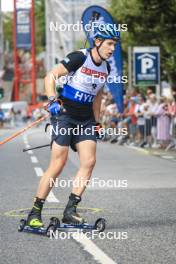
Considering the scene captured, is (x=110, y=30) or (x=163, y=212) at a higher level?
(x=110, y=30)

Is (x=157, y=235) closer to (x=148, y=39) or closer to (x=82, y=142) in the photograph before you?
(x=82, y=142)

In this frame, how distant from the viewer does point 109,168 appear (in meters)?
16.1

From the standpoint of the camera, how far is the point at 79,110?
7859 mm

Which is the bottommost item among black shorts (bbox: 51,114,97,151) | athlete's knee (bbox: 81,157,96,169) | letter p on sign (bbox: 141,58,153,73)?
letter p on sign (bbox: 141,58,153,73)

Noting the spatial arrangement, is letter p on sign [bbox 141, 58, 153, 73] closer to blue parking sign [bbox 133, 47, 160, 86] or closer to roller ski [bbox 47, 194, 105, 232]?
blue parking sign [bbox 133, 47, 160, 86]

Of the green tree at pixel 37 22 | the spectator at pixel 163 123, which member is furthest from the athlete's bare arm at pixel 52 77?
the green tree at pixel 37 22

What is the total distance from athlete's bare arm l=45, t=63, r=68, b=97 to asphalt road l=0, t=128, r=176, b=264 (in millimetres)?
1354

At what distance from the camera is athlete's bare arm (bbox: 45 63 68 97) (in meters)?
7.53

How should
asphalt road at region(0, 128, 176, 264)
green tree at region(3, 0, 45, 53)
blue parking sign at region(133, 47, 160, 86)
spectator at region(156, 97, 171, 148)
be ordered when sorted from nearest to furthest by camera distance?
asphalt road at region(0, 128, 176, 264) < spectator at region(156, 97, 171, 148) < blue parking sign at region(133, 47, 160, 86) < green tree at region(3, 0, 45, 53)

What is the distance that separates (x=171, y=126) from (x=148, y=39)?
43.9ft

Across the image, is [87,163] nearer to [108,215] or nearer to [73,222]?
[73,222]

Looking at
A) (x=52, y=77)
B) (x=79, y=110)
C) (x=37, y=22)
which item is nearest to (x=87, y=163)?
(x=79, y=110)

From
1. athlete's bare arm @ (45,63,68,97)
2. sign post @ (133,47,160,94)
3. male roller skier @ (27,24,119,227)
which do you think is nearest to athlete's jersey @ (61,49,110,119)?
male roller skier @ (27,24,119,227)

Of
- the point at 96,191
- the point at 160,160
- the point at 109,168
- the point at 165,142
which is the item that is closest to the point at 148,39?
the point at 165,142
